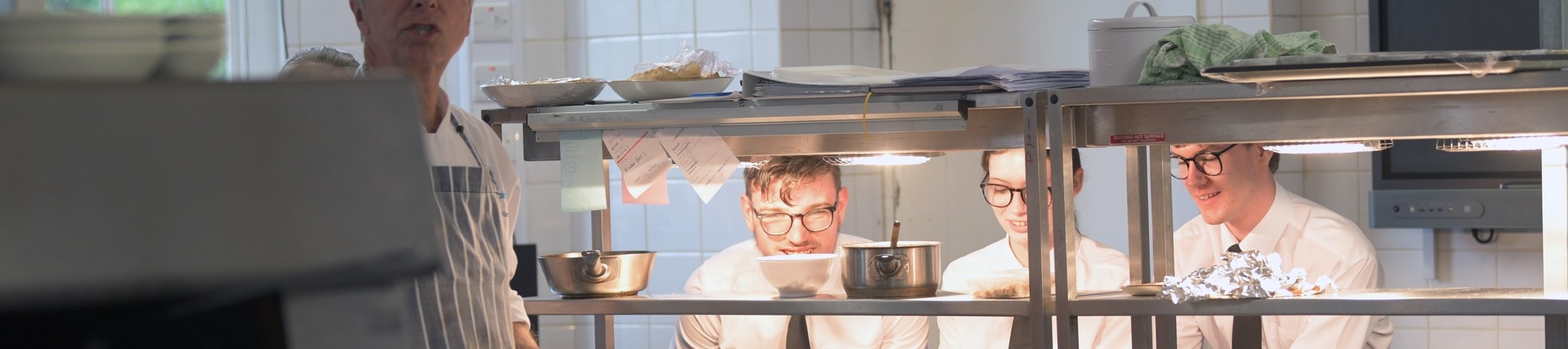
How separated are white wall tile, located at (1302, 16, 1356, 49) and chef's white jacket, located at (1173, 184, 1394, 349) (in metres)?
0.62

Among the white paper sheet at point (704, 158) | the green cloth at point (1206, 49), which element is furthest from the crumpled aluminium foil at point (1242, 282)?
the white paper sheet at point (704, 158)

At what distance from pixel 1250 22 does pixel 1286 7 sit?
0.50 feet

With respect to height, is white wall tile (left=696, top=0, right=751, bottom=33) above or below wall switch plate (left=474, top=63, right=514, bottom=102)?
above

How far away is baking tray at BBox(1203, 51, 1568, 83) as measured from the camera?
1741 mm

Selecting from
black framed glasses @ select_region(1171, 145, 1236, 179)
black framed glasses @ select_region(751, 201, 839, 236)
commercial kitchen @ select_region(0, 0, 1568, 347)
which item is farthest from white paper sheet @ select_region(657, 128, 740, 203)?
black framed glasses @ select_region(1171, 145, 1236, 179)

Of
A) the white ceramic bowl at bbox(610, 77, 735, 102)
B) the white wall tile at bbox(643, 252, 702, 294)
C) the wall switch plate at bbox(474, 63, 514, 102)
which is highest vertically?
the wall switch plate at bbox(474, 63, 514, 102)

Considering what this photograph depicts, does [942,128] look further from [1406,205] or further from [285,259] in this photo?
[1406,205]

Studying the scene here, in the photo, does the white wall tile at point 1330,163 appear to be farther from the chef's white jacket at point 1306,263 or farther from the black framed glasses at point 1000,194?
the black framed glasses at point 1000,194

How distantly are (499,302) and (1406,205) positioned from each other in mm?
2516

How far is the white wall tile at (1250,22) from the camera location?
11.6ft

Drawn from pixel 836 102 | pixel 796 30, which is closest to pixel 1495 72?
pixel 836 102

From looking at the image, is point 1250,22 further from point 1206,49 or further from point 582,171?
point 582,171

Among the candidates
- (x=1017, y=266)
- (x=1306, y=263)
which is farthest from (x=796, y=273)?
(x=1306, y=263)

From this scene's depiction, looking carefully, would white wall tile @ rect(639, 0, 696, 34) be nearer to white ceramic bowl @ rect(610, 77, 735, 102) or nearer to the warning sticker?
white ceramic bowl @ rect(610, 77, 735, 102)
